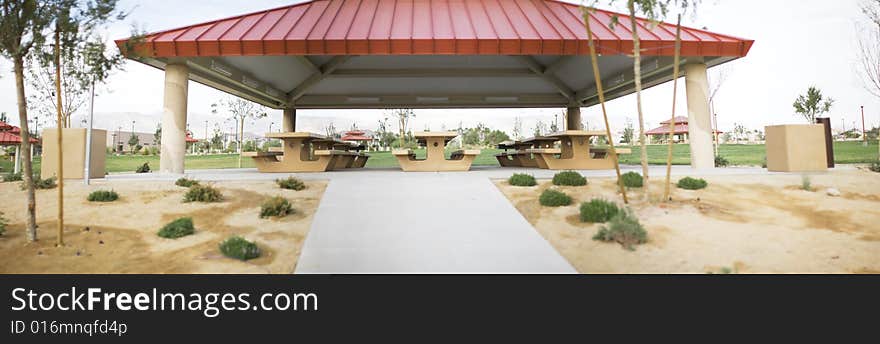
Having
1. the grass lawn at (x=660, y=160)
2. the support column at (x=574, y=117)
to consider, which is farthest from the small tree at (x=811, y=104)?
the support column at (x=574, y=117)

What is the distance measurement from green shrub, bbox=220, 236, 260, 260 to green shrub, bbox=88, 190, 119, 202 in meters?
3.43

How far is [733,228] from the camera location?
467 cm

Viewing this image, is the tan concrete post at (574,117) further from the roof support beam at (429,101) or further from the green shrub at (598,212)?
the green shrub at (598,212)

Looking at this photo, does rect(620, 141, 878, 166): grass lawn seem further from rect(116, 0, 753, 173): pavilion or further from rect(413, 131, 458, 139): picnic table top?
rect(413, 131, 458, 139): picnic table top

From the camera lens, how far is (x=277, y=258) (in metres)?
3.98

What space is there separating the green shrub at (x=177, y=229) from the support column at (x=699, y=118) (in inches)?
438


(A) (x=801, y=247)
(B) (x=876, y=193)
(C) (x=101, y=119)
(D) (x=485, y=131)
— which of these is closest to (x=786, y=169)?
(B) (x=876, y=193)

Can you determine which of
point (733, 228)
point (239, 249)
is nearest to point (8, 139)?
point (239, 249)

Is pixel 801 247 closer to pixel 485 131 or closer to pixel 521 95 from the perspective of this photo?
pixel 521 95

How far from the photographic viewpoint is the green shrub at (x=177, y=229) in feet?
15.1

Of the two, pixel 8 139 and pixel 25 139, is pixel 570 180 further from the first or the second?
pixel 8 139

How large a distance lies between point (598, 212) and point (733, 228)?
168 centimetres
